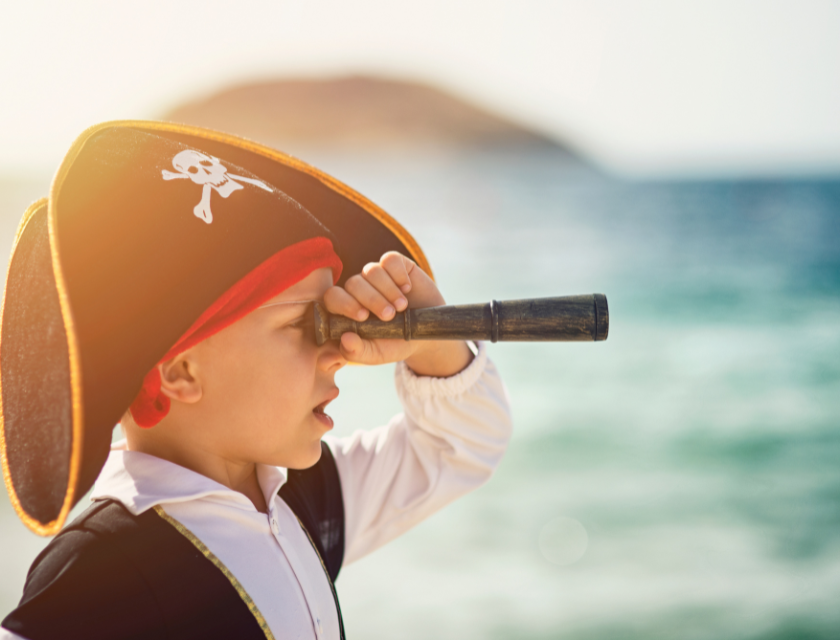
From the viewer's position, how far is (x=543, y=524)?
476 cm

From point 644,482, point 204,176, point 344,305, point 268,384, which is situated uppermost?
point 204,176

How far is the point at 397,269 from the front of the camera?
1254 mm

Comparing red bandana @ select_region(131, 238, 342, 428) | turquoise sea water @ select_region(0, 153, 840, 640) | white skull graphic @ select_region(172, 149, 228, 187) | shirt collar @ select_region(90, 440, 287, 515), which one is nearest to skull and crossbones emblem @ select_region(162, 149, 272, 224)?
white skull graphic @ select_region(172, 149, 228, 187)

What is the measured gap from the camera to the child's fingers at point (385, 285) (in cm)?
121

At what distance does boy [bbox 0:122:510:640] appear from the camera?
0.93m

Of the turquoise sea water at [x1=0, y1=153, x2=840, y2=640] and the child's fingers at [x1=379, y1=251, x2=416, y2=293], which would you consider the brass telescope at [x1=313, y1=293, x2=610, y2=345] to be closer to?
the child's fingers at [x1=379, y1=251, x2=416, y2=293]

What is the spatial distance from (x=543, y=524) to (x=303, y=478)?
11.8 ft

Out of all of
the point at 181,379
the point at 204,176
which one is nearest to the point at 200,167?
the point at 204,176

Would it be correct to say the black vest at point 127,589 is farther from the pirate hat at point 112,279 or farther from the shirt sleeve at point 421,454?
the shirt sleeve at point 421,454

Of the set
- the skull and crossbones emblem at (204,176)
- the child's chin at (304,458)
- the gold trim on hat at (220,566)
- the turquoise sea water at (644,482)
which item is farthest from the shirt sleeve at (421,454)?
the turquoise sea water at (644,482)

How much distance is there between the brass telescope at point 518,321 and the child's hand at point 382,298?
3cm

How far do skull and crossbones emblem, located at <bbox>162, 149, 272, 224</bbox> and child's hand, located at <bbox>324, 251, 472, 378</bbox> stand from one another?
218 mm

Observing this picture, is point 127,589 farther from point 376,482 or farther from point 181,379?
point 376,482

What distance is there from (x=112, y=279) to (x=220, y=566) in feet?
1.53
